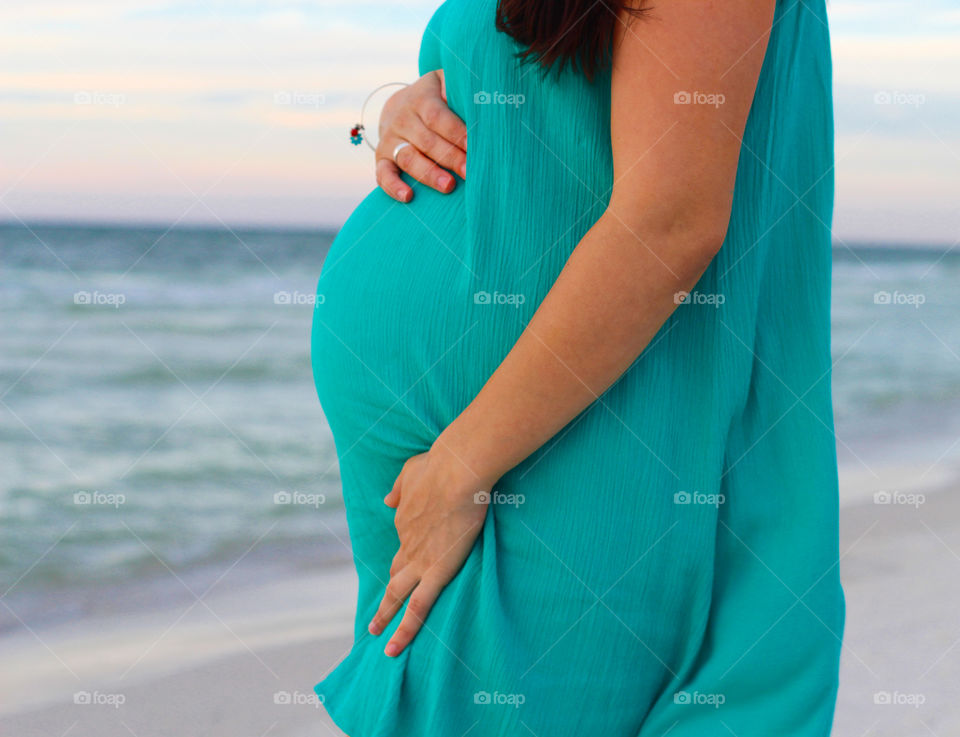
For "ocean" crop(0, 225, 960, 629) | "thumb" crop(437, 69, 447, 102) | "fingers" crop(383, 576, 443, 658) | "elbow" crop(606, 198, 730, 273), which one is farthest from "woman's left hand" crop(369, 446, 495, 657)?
"ocean" crop(0, 225, 960, 629)

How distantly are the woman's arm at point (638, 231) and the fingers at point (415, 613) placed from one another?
9 centimetres

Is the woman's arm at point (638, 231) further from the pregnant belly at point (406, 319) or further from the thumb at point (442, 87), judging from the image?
the thumb at point (442, 87)

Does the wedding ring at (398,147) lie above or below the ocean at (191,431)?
above

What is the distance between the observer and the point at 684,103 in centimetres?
53

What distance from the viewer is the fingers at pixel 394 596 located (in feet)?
2.42

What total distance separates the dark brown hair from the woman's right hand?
0.50ft

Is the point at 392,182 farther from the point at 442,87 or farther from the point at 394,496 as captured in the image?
the point at 394,496

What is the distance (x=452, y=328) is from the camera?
0.71m

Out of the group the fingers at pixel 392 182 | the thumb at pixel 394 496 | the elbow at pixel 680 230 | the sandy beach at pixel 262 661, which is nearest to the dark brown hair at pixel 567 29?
the elbow at pixel 680 230

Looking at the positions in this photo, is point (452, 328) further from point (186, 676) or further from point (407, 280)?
point (186, 676)

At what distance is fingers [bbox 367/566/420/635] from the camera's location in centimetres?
74

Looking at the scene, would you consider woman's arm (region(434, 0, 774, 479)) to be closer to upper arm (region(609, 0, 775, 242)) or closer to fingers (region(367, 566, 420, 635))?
upper arm (region(609, 0, 775, 242))

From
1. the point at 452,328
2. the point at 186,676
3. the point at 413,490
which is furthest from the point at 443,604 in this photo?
the point at 186,676

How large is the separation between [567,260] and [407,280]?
7.0 inches
